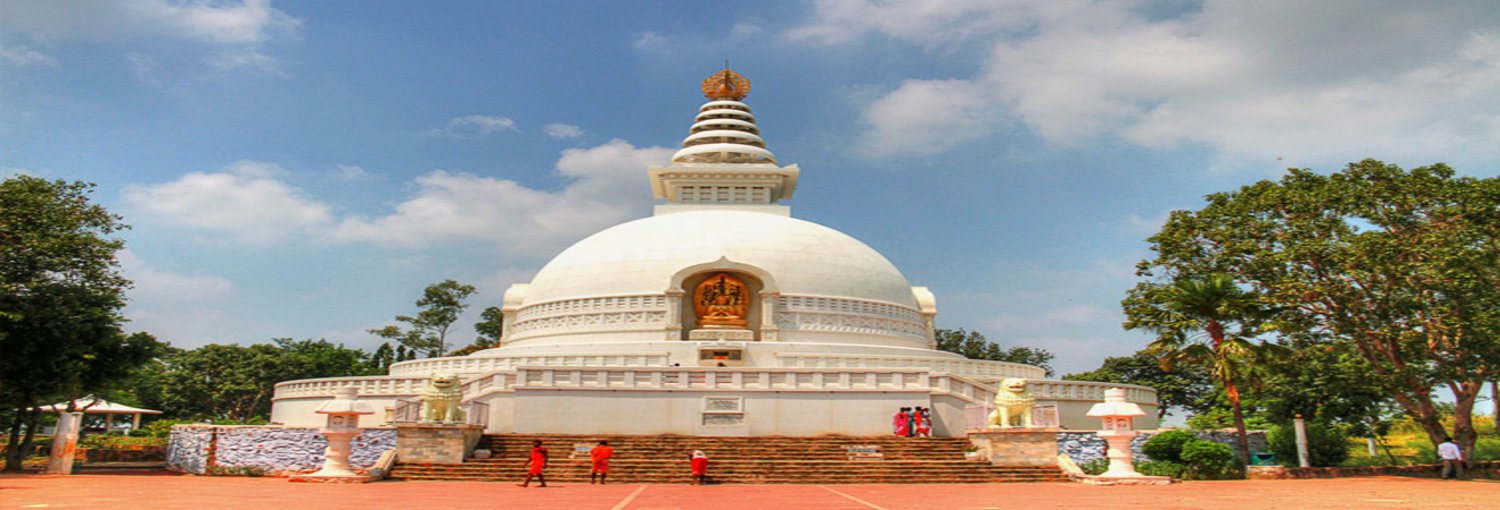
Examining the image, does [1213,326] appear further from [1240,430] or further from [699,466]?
[699,466]

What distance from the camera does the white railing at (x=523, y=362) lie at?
29.3m

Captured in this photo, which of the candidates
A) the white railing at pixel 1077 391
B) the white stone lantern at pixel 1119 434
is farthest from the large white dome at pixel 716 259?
the white stone lantern at pixel 1119 434

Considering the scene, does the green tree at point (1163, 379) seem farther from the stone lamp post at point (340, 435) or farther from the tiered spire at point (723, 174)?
the stone lamp post at point (340, 435)

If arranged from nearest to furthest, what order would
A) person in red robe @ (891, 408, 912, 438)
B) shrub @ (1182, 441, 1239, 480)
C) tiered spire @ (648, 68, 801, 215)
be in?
shrub @ (1182, 441, 1239, 480) < person in red robe @ (891, 408, 912, 438) < tiered spire @ (648, 68, 801, 215)

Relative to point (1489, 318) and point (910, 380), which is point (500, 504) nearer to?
point (910, 380)

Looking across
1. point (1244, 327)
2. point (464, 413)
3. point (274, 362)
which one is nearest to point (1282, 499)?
point (1244, 327)

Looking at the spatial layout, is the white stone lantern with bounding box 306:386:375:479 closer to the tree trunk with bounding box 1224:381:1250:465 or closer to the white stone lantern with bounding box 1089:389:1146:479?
the white stone lantern with bounding box 1089:389:1146:479

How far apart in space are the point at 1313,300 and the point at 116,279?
31.2m

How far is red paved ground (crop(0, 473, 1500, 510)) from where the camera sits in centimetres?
1327

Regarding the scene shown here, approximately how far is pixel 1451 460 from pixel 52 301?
33.9 meters

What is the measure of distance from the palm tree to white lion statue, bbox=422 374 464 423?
17037 millimetres

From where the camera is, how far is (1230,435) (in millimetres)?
23000

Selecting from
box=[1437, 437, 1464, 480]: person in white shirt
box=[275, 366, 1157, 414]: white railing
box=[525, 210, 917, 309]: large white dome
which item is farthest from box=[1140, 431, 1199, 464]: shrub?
box=[525, 210, 917, 309]: large white dome

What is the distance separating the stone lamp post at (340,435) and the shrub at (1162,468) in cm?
1559
